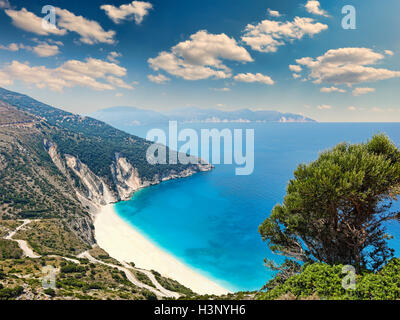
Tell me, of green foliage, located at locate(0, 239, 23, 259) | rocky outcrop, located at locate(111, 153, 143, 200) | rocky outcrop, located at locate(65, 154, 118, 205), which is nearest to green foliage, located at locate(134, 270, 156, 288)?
green foliage, located at locate(0, 239, 23, 259)

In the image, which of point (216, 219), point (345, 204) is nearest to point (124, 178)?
point (216, 219)

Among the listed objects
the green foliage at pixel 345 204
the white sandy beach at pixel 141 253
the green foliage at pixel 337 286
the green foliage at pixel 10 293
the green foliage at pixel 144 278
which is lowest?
the white sandy beach at pixel 141 253

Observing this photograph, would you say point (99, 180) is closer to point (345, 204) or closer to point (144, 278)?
point (144, 278)

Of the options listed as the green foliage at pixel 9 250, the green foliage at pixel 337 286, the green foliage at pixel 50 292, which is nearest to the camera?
the green foliage at pixel 337 286

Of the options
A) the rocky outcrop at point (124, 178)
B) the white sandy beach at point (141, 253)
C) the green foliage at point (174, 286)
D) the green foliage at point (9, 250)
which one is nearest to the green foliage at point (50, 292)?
the green foliage at point (9, 250)

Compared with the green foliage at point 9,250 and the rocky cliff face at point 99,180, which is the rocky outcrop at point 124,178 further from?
the green foliage at point 9,250
